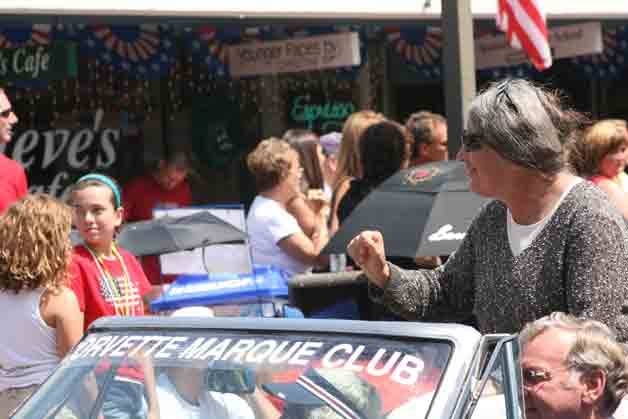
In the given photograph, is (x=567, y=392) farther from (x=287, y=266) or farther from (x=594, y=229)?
(x=287, y=266)

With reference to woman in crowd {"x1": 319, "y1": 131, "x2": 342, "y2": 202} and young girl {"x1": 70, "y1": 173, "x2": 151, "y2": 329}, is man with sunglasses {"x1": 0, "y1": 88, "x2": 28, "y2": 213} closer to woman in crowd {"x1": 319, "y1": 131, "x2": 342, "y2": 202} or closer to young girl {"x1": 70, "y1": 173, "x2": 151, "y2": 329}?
young girl {"x1": 70, "y1": 173, "x2": 151, "y2": 329}

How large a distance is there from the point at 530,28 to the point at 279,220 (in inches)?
69.8

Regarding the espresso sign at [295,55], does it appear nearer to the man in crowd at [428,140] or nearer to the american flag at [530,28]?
the man in crowd at [428,140]

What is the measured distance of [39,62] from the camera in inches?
367

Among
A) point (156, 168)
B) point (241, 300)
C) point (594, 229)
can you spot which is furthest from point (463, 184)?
point (156, 168)

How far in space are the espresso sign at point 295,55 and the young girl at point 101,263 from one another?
440cm

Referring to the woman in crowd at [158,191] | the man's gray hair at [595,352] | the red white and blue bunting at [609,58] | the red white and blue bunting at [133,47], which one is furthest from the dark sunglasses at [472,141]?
the red white and blue bunting at [609,58]

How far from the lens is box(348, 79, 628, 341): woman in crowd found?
10.7 feet

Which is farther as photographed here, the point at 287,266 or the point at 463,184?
the point at 287,266

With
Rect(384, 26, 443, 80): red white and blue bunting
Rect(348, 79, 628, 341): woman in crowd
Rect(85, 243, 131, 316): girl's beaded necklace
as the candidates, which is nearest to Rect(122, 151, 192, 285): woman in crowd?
Rect(384, 26, 443, 80): red white and blue bunting

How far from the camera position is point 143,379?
2898mm

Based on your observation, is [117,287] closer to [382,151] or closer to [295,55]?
[382,151]

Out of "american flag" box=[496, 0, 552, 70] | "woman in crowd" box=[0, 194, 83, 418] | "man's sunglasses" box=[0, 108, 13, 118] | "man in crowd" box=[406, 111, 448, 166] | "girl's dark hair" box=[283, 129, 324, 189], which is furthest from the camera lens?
"girl's dark hair" box=[283, 129, 324, 189]

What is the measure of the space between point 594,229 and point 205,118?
8099mm
